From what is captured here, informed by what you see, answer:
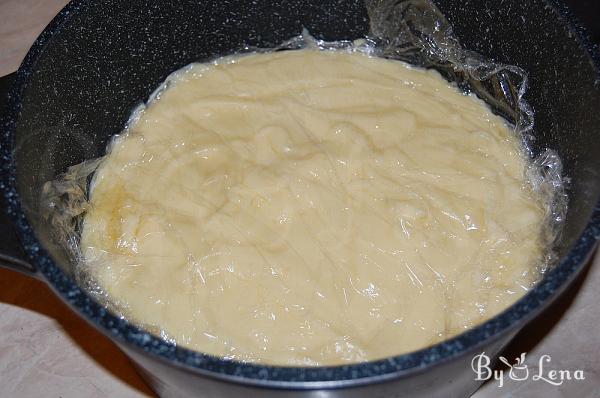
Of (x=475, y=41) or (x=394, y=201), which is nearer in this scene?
(x=394, y=201)

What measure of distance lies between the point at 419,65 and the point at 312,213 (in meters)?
0.49

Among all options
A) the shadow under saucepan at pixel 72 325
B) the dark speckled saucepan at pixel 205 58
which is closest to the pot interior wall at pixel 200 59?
the dark speckled saucepan at pixel 205 58

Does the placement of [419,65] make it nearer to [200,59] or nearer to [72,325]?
[200,59]

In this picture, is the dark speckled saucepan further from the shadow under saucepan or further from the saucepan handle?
the shadow under saucepan

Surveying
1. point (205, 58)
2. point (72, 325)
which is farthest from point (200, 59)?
point (72, 325)

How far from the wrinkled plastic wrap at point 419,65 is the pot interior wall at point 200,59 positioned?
0.08 feet

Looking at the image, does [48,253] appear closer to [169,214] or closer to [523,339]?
[169,214]

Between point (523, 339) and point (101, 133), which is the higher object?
point (101, 133)

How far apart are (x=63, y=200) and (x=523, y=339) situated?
88 centimetres

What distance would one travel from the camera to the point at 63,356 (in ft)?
4.14

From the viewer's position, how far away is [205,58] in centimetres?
153

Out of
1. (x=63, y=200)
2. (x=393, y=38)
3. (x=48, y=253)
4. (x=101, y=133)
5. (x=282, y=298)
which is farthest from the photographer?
(x=393, y=38)

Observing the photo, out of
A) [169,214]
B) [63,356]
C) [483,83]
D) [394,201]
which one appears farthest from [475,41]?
[63,356]

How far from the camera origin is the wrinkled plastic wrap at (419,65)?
3.71ft
